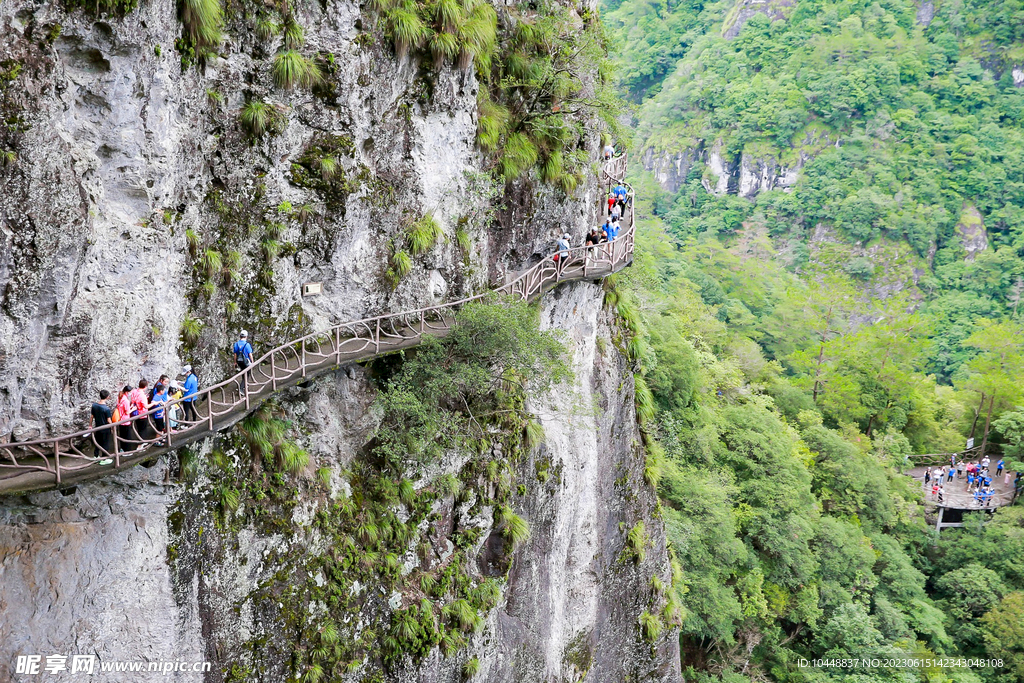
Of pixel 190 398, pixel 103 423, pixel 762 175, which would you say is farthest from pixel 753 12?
Answer: pixel 103 423

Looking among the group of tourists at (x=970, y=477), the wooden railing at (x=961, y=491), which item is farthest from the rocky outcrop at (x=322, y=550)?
the group of tourists at (x=970, y=477)

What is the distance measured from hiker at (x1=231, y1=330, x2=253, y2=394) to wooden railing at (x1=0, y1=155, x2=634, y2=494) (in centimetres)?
7

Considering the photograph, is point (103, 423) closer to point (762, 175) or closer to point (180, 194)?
point (180, 194)

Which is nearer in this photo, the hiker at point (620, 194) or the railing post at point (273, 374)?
the railing post at point (273, 374)

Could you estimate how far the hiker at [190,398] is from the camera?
35.0ft

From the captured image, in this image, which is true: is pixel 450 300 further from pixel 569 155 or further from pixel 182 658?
pixel 182 658

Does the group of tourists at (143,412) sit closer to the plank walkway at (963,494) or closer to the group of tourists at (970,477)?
the plank walkway at (963,494)

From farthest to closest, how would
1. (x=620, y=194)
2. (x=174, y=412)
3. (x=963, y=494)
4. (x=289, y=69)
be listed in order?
(x=963, y=494) < (x=620, y=194) < (x=289, y=69) < (x=174, y=412)

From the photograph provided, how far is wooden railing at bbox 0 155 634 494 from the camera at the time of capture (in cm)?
945

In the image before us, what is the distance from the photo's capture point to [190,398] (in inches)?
415

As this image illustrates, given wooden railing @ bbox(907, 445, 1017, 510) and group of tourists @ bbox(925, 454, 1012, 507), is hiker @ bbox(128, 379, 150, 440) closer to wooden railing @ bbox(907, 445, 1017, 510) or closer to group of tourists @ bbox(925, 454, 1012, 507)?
wooden railing @ bbox(907, 445, 1017, 510)

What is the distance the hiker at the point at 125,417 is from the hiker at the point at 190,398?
76 cm

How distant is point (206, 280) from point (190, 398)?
1.89 m

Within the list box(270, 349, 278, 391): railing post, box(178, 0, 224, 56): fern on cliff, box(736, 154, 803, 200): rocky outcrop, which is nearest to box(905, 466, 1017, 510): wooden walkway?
box(270, 349, 278, 391): railing post
